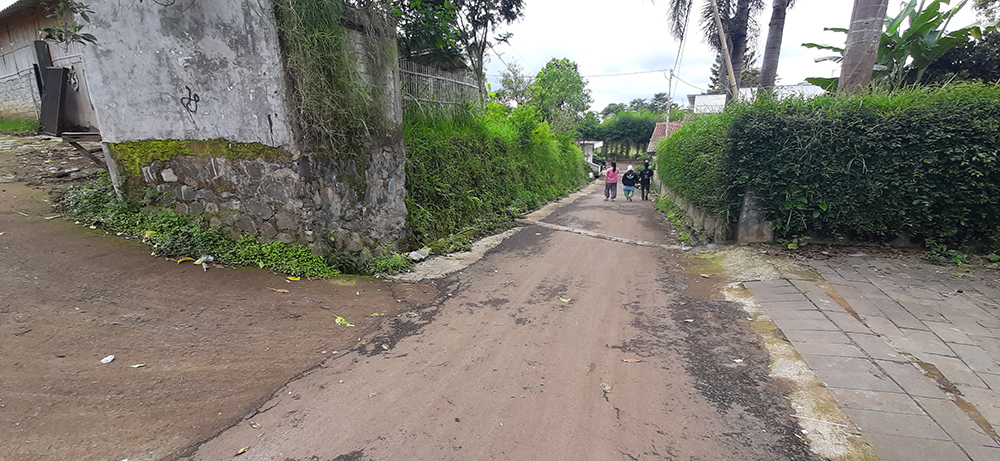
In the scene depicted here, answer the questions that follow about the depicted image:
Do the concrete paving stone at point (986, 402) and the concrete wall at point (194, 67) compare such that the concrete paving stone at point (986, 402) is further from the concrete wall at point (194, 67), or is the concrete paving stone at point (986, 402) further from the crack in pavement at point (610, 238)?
the concrete wall at point (194, 67)

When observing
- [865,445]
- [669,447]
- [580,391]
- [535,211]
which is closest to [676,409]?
[669,447]

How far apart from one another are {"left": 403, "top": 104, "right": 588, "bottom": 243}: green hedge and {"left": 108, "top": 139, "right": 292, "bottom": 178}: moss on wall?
2.00 meters

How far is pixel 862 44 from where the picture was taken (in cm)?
654

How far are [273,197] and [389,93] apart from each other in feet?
6.75

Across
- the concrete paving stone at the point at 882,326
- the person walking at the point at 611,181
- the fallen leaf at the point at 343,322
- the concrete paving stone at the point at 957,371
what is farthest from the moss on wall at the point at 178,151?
the person walking at the point at 611,181

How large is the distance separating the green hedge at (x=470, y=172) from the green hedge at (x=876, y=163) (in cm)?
456

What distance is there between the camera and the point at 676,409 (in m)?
2.78

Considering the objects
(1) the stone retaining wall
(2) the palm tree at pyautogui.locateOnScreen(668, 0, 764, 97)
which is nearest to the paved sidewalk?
(1) the stone retaining wall


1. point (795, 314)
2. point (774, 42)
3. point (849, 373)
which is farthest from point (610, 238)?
point (774, 42)

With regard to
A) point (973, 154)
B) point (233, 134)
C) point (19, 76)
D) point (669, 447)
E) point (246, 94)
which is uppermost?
point (19, 76)

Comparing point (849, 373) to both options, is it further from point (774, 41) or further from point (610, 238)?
point (774, 41)

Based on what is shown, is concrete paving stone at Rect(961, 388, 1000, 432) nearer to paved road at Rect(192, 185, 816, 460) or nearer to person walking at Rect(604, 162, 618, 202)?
paved road at Rect(192, 185, 816, 460)

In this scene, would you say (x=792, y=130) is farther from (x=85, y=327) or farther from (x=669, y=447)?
(x=85, y=327)

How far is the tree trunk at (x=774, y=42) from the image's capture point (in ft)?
37.0
